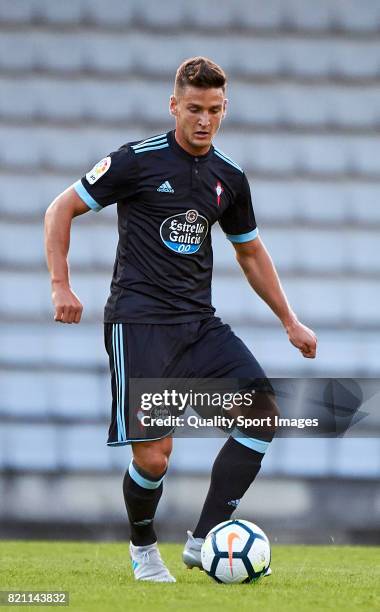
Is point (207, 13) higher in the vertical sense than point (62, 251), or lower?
higher

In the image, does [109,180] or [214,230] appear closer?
[109,180]

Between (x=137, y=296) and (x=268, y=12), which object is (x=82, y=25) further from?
(x=137, y=296)

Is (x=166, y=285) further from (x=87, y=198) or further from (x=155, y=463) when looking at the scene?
(x=155, y=463)

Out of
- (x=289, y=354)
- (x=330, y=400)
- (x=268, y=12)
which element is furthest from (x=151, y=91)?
(x=330, y=400)

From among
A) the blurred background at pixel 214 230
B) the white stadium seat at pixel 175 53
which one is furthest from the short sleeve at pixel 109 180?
the white stadium seat at pixel 175 53

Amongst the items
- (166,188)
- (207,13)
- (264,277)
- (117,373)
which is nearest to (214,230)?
(207,13)

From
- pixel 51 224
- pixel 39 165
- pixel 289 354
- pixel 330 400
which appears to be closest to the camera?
pixel 51 224

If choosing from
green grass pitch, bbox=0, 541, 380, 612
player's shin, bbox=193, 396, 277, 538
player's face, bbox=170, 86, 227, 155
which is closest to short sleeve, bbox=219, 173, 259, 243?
player's face, bbox=170, 86, 227, 155

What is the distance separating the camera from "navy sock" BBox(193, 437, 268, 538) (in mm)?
3754

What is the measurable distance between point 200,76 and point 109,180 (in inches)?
15.4

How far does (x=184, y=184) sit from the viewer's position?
3799mm

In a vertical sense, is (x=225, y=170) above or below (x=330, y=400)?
above

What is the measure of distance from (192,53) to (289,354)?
6.89 feet

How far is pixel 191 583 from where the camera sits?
3.62 m
